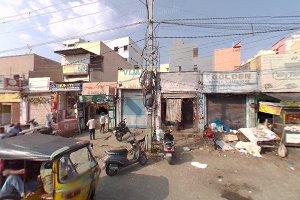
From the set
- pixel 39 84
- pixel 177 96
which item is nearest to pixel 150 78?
pixel 177 96

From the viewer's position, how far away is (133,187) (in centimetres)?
616

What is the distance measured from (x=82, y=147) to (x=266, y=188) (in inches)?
234

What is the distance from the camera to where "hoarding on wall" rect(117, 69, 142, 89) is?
52.2 ft

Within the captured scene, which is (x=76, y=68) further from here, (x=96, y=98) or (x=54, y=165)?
(x=54, y=165)

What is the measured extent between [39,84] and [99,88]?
706cm

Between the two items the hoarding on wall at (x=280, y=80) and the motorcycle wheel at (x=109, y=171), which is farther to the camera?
the hoarding on wall at (x=280, y=80)

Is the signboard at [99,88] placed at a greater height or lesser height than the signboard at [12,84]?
lesser

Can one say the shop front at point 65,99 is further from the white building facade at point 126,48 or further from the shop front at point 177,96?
the white building facade at point 126,48

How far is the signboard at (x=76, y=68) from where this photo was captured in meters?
21.0

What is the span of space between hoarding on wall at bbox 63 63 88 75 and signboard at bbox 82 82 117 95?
17.0 feet

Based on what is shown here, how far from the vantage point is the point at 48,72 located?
23.3 meters

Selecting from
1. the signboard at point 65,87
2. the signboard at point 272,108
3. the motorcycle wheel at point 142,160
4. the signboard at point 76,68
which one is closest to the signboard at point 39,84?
the signboard at point 65,87

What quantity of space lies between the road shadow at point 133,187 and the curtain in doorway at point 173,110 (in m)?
8.21

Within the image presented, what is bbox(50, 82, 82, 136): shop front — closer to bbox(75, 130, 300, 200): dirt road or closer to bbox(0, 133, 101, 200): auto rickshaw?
bbox(75, 130, 300, 200): dirt road
